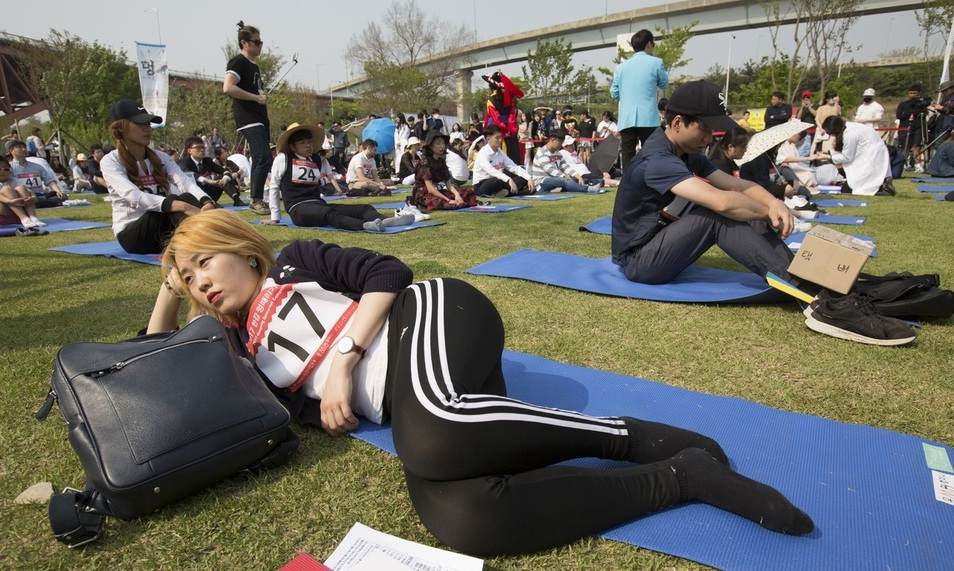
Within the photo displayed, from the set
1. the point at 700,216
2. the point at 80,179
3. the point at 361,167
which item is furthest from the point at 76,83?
the point at 700,216

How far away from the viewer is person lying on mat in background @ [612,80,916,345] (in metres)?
2.98

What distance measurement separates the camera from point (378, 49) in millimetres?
43031

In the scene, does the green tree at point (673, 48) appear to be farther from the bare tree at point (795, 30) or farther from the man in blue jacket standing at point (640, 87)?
the man in blue jacket standing at point (640, 87)

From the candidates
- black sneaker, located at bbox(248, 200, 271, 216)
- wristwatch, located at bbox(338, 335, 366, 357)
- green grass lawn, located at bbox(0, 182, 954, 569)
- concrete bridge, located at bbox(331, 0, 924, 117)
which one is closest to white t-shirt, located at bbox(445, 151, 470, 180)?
black sneaker, located at bbox(248, 200, 271, 216)

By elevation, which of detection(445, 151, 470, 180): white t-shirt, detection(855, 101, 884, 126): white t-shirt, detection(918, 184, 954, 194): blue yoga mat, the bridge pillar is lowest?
detection(918, 184, 954, 194): blue yoga mat

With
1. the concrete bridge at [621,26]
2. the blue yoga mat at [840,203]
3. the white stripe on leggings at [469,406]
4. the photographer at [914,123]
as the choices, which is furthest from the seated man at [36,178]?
the concrete bridge at [621,26]

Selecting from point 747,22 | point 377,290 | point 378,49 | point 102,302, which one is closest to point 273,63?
point 378,49

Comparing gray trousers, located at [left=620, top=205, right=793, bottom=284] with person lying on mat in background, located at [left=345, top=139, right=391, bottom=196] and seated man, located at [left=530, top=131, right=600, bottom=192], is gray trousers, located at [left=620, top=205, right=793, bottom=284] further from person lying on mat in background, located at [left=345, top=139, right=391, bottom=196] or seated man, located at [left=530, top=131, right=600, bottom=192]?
person lying on mat in background, located at [left=345, top=139, right=391, bottom=196]

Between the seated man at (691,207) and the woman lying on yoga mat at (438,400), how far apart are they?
6.74ft

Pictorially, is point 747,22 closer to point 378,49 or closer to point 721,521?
point 378,49

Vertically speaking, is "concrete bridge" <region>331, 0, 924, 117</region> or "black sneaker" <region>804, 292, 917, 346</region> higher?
"concrete bridge" <region>331, 0, 924, 117</region>

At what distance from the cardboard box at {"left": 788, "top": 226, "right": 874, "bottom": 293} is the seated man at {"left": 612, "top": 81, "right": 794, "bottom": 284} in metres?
0.17

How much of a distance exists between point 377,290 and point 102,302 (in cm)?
323

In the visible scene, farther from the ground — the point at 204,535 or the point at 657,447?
the point at 657,447
